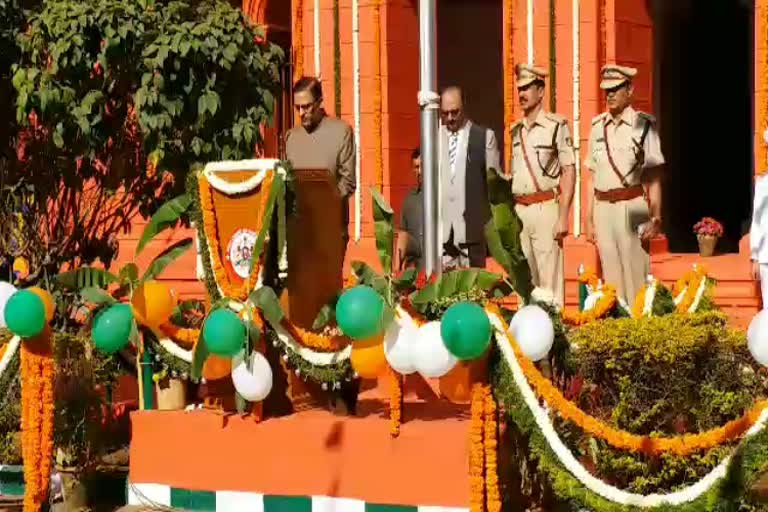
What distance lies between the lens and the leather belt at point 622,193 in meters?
11.6

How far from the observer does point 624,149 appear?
11.5 m

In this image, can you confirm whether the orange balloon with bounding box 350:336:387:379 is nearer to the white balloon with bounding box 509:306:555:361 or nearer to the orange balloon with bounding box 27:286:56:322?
the white balloon with bounding box 509:306:555:361

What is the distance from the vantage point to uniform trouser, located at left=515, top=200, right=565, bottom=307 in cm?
1178

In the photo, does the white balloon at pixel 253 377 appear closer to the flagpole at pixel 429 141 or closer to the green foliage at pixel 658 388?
the flagpole at pixel 429 141

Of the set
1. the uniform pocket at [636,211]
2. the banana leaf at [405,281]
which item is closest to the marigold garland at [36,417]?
the banana leaf at [405,281]

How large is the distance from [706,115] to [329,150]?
9398mm

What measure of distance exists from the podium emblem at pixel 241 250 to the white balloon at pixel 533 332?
5.91ft

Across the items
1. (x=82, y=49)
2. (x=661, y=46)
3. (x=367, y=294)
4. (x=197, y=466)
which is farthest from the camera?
(x=661, y=46)

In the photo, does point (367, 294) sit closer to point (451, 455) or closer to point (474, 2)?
point (451, 455)

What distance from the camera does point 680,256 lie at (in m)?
14.9

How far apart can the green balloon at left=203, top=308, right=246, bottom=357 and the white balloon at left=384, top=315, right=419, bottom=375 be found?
31.8 inches

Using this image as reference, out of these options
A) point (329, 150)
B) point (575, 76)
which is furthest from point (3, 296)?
point (575, 76)

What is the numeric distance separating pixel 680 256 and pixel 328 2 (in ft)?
12.0

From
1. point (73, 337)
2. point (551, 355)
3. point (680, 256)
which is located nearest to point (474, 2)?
point (680, 256)
